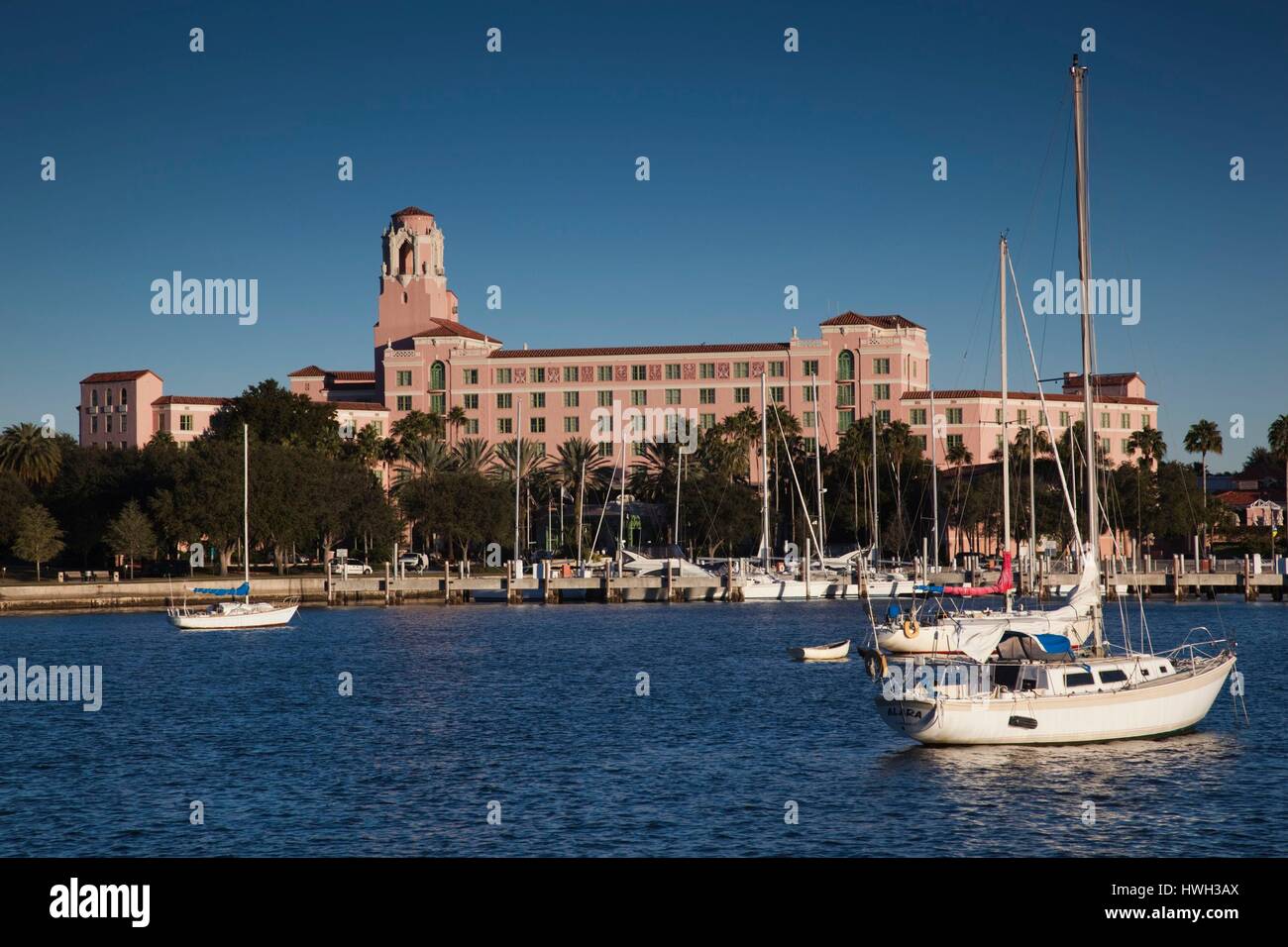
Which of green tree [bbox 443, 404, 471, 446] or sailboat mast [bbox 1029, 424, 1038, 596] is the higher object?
green tree [bbox 443, 404, 471, 446]

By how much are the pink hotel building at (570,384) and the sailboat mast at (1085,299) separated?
10351cm

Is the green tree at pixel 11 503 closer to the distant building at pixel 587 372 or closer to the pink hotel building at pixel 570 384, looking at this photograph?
the pink hotel building at pixel 570 384

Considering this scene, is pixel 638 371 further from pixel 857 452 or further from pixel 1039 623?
pixel 1039 623

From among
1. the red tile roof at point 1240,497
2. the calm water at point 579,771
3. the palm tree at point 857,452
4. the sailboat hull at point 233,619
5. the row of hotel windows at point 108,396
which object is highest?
the row of hotel windows at point 108,396

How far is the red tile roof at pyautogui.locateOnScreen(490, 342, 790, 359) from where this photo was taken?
156 meters

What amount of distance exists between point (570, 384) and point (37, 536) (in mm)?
68462

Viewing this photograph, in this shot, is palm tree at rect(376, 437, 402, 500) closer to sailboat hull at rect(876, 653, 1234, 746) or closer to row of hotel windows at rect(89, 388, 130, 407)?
row of hotel windows at rect(89, 388, 130, 407)

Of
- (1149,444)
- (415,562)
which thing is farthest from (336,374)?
(1149,444)

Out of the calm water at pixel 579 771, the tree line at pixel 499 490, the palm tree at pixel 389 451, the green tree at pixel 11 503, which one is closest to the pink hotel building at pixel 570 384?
the tree line at pixel 499 490

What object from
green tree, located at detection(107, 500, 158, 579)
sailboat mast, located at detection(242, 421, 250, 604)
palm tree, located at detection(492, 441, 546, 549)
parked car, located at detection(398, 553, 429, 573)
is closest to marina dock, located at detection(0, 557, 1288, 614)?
green tree, located at detection(107, 500, 158, 579)

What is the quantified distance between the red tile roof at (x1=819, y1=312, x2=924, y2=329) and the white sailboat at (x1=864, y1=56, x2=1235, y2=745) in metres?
118

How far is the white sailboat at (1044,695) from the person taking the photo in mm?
34281
